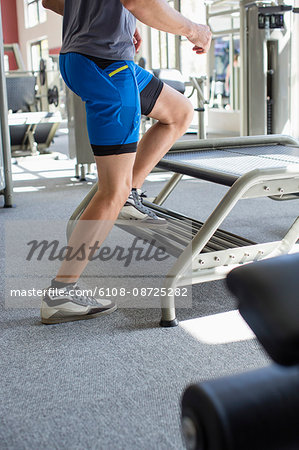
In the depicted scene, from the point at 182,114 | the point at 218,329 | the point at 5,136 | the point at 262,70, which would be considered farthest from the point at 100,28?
the point at 262,70

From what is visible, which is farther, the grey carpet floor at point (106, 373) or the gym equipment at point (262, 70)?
the gym equipment at point (262, 70)

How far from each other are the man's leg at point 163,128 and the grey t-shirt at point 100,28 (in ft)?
0.98

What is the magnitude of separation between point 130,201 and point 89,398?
0.94 metres

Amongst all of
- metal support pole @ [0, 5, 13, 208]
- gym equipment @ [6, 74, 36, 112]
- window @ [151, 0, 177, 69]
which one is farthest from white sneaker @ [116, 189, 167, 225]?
window @ [151, 0, 177, 69]

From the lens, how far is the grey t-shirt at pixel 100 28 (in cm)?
159

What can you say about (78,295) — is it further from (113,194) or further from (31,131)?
(31,131)

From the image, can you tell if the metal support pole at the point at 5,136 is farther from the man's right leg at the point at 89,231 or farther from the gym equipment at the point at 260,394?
the gym equipment at the point at 260,394

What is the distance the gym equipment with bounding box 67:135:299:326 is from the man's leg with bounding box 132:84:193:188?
0.44 feet

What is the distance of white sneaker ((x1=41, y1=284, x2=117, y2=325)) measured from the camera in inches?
67.8

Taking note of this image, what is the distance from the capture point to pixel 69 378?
1.38m

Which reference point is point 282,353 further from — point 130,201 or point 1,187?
point 1,187

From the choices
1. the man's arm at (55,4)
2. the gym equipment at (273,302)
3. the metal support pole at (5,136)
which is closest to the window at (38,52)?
the metal support pole at (5,136)

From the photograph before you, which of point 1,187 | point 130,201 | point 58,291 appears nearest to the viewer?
point 58,291

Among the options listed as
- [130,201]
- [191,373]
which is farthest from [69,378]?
[130,201]
